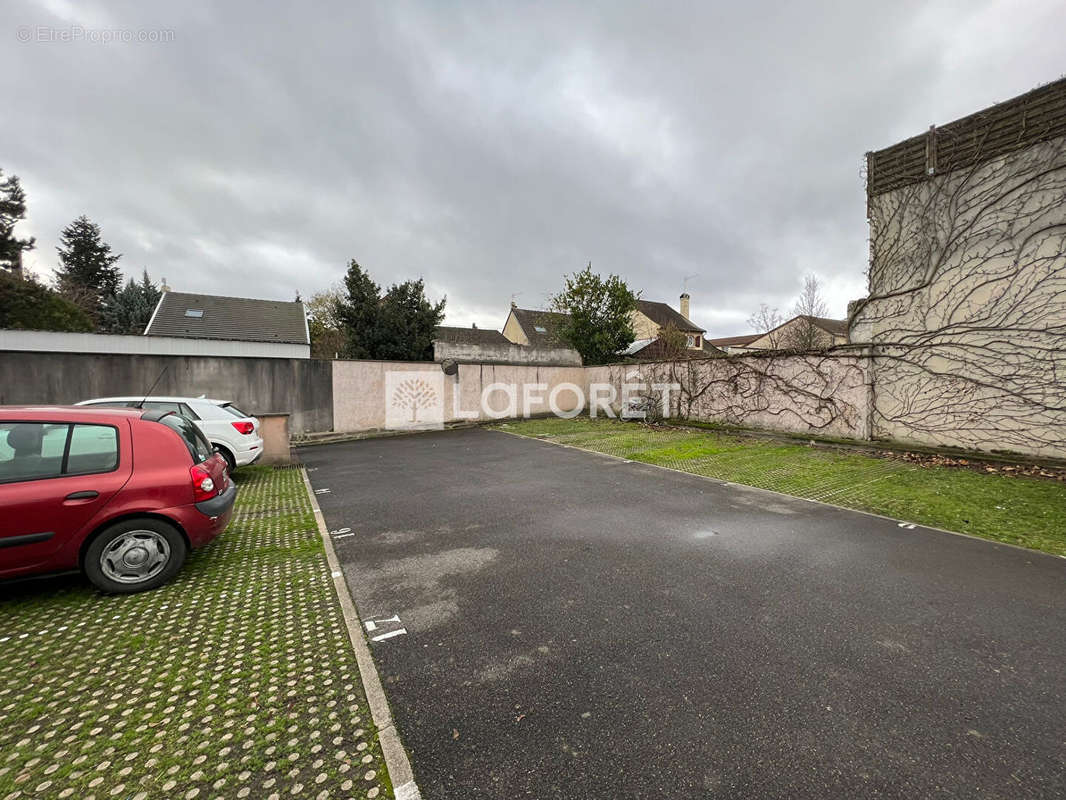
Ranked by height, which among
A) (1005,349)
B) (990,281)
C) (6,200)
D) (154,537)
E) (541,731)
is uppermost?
(6,200)

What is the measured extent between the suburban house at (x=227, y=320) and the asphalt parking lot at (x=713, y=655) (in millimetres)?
19924

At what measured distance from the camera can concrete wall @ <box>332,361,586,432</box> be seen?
1284 centimetres

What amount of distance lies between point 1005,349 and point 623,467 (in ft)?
23.7

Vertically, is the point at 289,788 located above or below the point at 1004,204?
below

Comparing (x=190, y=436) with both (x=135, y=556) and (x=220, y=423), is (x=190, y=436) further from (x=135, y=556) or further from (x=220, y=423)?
(x=220, y=423)

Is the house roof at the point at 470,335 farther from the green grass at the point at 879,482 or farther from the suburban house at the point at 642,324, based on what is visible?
the green grass at the point at 879,482

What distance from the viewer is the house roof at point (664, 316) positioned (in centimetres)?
3397

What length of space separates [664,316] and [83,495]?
36.2m

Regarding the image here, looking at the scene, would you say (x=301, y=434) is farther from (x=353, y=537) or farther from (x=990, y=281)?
(x=990, y=281)

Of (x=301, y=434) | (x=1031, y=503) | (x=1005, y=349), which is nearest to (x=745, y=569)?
(x=1031, y=503)

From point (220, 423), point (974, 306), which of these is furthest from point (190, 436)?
point (974, 306)

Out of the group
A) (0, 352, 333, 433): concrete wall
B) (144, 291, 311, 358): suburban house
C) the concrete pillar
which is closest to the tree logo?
(0, 352, 333, 433): concrete wall

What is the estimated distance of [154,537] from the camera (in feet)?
10.9

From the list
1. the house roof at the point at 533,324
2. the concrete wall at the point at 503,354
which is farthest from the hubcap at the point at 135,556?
the house roof at the point at 533,324
